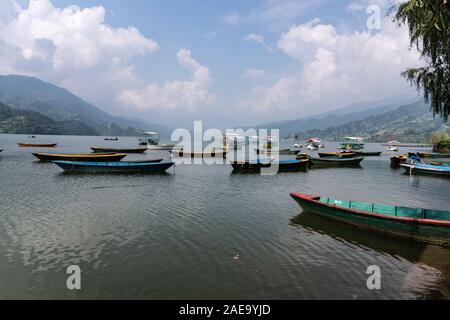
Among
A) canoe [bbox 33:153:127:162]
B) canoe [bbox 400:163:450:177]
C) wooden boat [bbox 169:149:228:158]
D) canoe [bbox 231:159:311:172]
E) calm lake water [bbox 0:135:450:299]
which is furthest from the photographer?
wooden boat [bbox 169:149:228:158]

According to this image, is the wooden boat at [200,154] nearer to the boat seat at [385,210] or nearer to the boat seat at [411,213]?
the boat seat at [385,210]

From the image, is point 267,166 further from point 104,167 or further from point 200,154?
point 200,154

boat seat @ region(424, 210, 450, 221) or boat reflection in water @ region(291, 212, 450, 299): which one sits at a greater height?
boat seat @ region(424, 210, 450, 221)

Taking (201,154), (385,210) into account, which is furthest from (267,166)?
(385,210)

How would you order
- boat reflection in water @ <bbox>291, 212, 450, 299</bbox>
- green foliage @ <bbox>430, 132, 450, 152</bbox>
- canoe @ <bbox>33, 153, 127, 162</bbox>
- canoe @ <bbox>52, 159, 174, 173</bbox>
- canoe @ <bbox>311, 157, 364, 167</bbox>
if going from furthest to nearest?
green foliage @ <bbox>430, 132, 450, 152</bbox> → canoe @ <bbox>311, 157, 364, 167</bbox> → canoe @ <bbox>33, 153, 127, 162</bbox> → canoe @ <bbox>52, 159, 174, 173</bbox> → boat reflection in water @ <bbox>291, 212, 450, 299</bbox>

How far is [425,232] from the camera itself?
642 inches

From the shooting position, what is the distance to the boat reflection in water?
11.9 m

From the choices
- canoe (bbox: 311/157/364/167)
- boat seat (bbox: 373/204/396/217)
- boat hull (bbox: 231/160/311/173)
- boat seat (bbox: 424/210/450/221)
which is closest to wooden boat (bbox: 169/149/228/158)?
canoe (bbox: 311/157/364/167)

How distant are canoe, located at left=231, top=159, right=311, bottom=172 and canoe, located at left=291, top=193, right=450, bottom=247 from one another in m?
26.1

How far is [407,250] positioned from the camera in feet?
51.8

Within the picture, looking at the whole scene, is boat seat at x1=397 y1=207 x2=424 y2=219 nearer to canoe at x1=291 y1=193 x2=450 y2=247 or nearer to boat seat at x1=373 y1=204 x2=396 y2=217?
canoe at x1=291 y1=193 x2=450 y2=247

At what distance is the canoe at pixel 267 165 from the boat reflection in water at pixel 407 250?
2599 centimetres
